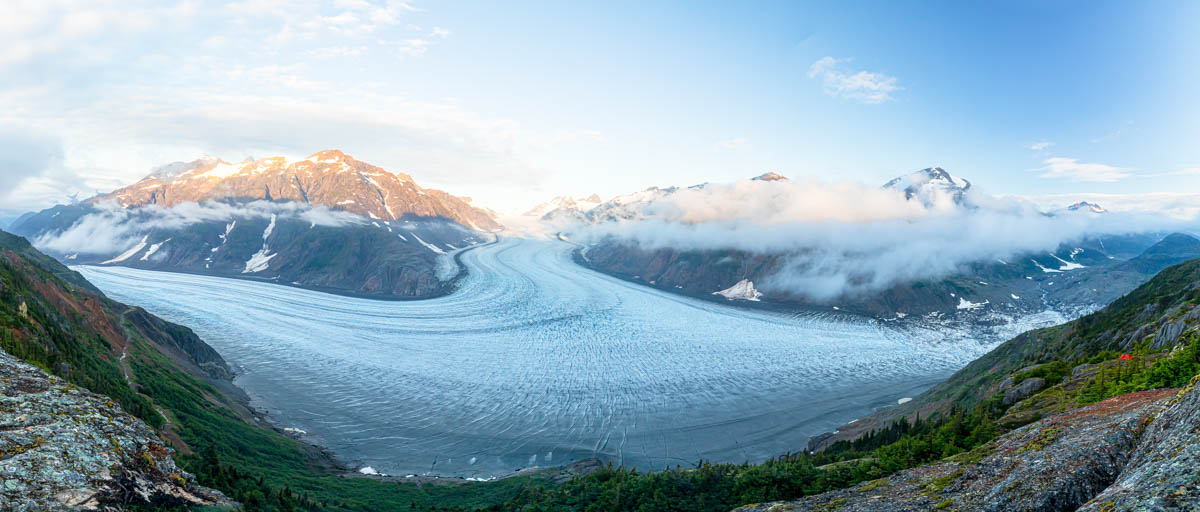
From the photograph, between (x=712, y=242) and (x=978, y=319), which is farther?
(x=712, y=242)

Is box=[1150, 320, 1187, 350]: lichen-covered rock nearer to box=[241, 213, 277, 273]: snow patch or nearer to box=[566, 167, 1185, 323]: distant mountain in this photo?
box=[566, 167, 1185, 323]: distant mountain

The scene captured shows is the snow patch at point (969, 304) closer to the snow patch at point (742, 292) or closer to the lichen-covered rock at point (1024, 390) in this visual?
the snow patch at point (742, 292)

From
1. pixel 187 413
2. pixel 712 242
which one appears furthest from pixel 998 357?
pixel 712 242

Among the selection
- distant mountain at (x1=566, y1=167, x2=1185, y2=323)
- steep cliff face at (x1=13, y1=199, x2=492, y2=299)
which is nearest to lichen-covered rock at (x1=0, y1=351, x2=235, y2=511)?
steep cliff face at (x1=13, y1=199, x2=492, y2=299)

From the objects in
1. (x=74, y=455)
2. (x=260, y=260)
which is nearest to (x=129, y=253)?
(x=260, y=260)

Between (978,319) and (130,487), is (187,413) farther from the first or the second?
(978,319)
